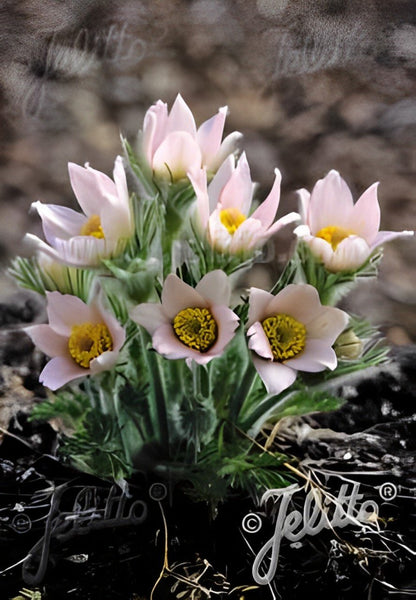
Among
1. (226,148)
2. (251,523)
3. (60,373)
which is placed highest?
(226,148)

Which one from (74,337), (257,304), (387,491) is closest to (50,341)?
(74,337)

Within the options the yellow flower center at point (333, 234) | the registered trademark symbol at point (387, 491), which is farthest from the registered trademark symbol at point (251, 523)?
the yellow flower center at point (333, 234)

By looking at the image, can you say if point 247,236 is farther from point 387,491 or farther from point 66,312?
point 387,491

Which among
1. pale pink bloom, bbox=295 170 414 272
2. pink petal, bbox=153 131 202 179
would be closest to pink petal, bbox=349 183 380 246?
pale pink bloom, bbox=295 170 414 272

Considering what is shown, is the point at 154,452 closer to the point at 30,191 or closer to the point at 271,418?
the point at 271,418

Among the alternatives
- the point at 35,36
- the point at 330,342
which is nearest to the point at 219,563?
the point at 330,342

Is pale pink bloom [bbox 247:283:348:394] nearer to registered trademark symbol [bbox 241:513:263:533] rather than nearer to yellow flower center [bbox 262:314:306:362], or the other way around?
yellow flower center [bbox 262:314:306:362]
